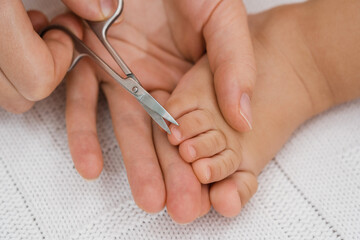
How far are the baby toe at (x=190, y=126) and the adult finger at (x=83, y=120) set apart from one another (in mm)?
131

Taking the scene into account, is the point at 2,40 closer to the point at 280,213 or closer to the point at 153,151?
the point at 153,151

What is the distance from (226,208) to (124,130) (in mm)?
213

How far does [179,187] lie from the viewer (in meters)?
0.55

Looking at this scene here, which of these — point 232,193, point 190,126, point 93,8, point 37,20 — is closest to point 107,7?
point 93,8

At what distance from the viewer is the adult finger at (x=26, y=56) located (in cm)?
55

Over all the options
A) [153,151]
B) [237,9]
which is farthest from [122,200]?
[237,9]

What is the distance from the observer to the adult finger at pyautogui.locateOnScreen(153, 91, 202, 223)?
536 millimetres

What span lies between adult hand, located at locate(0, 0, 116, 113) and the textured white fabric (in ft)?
0.25

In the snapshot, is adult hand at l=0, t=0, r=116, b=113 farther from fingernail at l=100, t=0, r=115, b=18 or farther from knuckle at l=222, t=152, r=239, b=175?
knuckle at l=222, t=152, r=239, b=175

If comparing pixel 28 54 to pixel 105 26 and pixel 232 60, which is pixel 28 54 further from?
pixel 232 60

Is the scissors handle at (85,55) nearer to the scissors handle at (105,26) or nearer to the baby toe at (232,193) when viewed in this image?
the scissors handle at (105,26)

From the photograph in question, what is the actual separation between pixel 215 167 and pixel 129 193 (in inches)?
6.8

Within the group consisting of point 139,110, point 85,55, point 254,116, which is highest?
point 85,55

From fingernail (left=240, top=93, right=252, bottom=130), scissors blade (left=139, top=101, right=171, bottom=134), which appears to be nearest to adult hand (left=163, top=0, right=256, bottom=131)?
fingernail (left=240, top=93, right=252, bottom=130)
